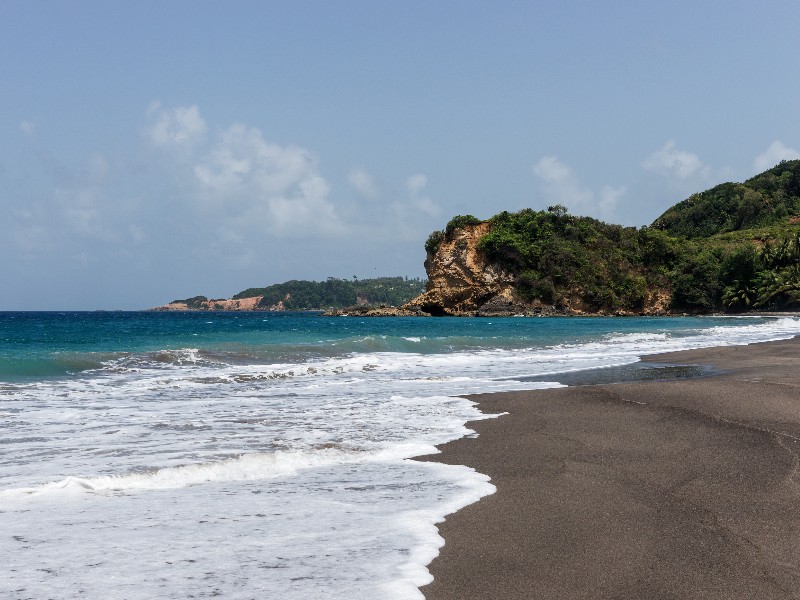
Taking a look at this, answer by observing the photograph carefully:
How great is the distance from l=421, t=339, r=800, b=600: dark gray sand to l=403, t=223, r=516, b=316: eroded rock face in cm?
6646

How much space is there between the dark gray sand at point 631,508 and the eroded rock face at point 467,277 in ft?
Answer: 218

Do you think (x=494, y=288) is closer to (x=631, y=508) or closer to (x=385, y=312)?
(x=385, y=312)

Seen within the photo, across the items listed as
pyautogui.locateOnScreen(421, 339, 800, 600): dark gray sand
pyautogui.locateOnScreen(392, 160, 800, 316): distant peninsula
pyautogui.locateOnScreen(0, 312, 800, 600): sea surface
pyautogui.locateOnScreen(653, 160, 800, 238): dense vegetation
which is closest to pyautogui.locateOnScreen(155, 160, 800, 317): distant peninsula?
pyautogui.locateOnScreen(392, 160, 800, 316): distant peninsula

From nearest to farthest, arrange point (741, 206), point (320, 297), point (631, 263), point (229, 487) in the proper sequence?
point (229, 487)
point (631, 263)
point (741, 206)
point (320, 297)

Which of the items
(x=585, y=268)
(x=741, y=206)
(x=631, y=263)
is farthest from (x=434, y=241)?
(x=741, y=206)

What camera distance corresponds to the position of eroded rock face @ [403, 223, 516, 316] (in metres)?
74.5

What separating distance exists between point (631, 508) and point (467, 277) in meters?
71.2

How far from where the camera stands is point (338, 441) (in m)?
6.93

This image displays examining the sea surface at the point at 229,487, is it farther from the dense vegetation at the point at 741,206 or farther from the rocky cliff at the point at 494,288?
the dense vegetation at the point at 741,206

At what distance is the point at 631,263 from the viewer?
77.8 m

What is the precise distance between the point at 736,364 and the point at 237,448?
12729mm

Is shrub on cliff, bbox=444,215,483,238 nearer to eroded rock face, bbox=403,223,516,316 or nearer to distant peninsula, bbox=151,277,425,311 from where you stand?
→ eroded rock face, bbox=403,223,516,316

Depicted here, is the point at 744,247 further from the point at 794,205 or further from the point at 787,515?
the point at 787,515

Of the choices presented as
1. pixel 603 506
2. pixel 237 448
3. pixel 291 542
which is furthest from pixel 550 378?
pixel 291 542
